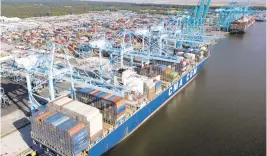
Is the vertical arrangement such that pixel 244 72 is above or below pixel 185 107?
above

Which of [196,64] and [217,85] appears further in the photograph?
[196,64]

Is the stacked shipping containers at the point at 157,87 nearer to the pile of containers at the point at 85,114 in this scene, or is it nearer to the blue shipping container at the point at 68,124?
the pile of containers at the point at 85,114

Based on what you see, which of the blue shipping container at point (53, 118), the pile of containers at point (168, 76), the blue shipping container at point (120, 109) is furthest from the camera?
the pile of containers at point (168, 76)

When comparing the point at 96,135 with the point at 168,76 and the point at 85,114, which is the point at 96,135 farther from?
the point at 168,76

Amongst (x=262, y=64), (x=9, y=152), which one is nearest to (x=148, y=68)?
(x=9, y=152)

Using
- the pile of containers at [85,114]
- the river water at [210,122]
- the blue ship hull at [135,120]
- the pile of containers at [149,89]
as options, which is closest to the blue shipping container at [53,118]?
the pile of containers at [85,114]

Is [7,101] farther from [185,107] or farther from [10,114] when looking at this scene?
[185,107]

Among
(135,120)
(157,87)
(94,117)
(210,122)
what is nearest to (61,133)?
(94,117)
